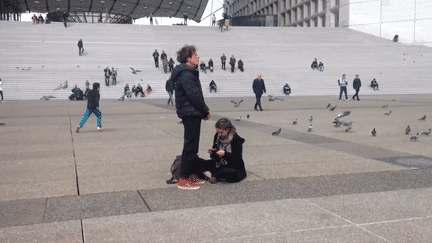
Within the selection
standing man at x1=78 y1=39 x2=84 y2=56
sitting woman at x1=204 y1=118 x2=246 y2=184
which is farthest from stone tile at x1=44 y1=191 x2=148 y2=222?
standing man at x1=78 y1=39 x2=84 y2=56

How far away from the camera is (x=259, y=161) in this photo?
691 centimetres

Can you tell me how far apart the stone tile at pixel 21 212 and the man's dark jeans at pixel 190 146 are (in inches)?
61.2

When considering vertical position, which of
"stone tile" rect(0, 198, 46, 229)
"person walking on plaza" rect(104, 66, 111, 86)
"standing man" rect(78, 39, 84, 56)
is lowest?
"stone tile" rect(0, 198, 46, 229)

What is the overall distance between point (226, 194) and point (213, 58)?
33.9m

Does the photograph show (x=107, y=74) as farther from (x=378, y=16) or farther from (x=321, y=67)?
(x=378, y=16)

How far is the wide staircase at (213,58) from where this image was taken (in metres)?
32.0

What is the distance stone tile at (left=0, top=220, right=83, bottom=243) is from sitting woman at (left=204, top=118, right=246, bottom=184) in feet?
6.22

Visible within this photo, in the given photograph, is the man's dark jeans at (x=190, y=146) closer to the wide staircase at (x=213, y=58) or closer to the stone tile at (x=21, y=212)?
the stone tile at (x=21, y=212)

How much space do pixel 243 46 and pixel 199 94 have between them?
37521 millimetres

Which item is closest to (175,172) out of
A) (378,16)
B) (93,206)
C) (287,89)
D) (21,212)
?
(93,206)

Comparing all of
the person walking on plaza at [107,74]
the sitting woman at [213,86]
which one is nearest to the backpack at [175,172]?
the sitting woman at [213,86]

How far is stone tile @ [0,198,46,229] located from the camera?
13.2 ft

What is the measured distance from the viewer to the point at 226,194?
4.91 metres

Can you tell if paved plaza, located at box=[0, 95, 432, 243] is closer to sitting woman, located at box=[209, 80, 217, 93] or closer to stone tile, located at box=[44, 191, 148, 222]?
stone tile, located at box=[44, 191, 148, 222]
